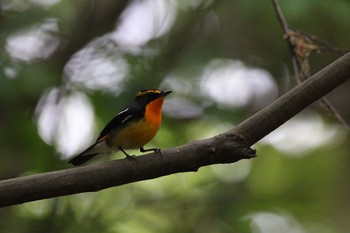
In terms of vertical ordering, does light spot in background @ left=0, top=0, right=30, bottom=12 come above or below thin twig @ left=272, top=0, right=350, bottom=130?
below

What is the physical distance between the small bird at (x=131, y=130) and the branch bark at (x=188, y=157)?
0.98 meters

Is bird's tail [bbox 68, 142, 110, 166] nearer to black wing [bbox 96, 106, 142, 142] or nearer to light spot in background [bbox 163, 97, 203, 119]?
black wing [bbox 96, 106, 142, 142]

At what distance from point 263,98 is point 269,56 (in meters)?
0.56

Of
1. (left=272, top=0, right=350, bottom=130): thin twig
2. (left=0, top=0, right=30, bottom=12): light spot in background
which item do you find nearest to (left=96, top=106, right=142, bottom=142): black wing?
(left=272, top=0, right=350, bottom=130): thin twig

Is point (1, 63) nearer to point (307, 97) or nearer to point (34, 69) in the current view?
point (34, 69)

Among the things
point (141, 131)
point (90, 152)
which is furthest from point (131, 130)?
point (90, 152)

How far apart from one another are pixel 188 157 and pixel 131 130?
1.12 metres

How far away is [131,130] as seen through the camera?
402cm

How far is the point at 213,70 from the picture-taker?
5.98 meters

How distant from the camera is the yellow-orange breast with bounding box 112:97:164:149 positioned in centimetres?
399

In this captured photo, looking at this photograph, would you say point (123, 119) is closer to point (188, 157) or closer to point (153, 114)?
point (153, 114)

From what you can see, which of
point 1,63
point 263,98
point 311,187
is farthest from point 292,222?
point 1,63

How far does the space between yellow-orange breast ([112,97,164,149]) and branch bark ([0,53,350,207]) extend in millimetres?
966

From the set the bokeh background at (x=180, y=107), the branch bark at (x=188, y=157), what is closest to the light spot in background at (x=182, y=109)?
the bokeh background at (x=180, y=107)
